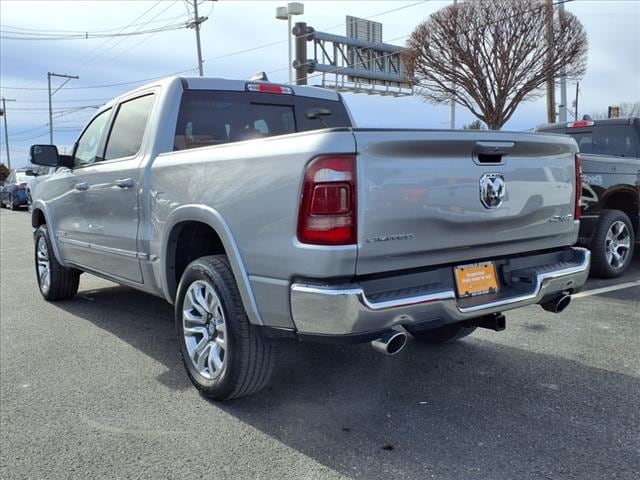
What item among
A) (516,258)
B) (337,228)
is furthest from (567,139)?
(337,228)

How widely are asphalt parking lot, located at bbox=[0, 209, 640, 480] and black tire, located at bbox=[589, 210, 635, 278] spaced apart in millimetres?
1580

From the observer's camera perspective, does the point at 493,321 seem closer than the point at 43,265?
Yes

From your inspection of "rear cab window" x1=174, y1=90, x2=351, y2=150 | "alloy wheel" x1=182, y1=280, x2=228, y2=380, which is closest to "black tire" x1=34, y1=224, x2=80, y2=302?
"rear cab window" x1=174, y1=90, x2=351, y2=150

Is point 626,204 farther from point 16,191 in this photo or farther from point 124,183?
point 16,191

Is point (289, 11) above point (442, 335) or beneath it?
above

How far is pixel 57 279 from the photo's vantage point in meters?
6.13

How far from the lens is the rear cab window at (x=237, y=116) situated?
4.16 meters

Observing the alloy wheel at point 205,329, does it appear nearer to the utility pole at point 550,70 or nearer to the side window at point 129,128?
the side window at point 129,128

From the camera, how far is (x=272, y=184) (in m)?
2.83

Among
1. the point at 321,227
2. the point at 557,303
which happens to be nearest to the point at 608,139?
the point at 557,303

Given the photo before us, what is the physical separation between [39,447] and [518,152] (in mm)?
2982

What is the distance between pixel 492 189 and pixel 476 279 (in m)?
0.49

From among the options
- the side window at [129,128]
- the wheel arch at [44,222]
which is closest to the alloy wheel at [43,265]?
the wheel arch at [44,222]

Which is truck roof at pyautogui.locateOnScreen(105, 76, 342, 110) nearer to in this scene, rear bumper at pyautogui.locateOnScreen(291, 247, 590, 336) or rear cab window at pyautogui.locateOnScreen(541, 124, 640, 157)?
rear bumper at pyautogui.locateOnScreen(291, 247, 590, 336)
